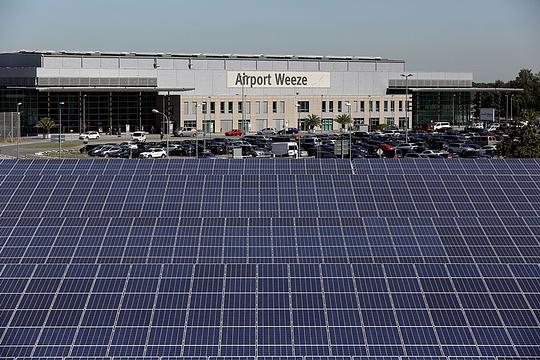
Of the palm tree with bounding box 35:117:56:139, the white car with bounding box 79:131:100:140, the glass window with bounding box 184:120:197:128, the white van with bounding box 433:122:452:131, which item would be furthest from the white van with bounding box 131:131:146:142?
the white van with bounding box 433:122:452:131

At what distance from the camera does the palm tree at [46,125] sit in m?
95.6

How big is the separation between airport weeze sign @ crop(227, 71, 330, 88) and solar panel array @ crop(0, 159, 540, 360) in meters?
80.3

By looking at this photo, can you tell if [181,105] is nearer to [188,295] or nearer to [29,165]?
[29,165]

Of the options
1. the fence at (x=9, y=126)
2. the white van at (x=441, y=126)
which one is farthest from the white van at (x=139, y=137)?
the white van at (x=441, y=126)

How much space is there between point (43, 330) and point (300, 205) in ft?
31.2

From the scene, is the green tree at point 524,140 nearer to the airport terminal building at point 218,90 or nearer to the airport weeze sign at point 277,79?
the airport terminal building at point 218,90

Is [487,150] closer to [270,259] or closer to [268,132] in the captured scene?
[268,132]

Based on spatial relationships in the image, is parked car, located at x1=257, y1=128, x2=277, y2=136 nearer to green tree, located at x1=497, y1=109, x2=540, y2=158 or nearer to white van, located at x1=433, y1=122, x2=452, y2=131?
white van, located at x1=433, y1=122, x2=452, y2=131

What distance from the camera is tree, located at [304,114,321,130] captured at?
360 feet

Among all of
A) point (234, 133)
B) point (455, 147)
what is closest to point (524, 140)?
point (455, 147)

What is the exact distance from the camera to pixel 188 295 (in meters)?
21.9

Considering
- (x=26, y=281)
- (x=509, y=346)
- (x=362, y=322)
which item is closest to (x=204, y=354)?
(x=362, y=322)

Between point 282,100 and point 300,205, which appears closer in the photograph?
point 300,205

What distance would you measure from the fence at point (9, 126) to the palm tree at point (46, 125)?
23.3 metres
